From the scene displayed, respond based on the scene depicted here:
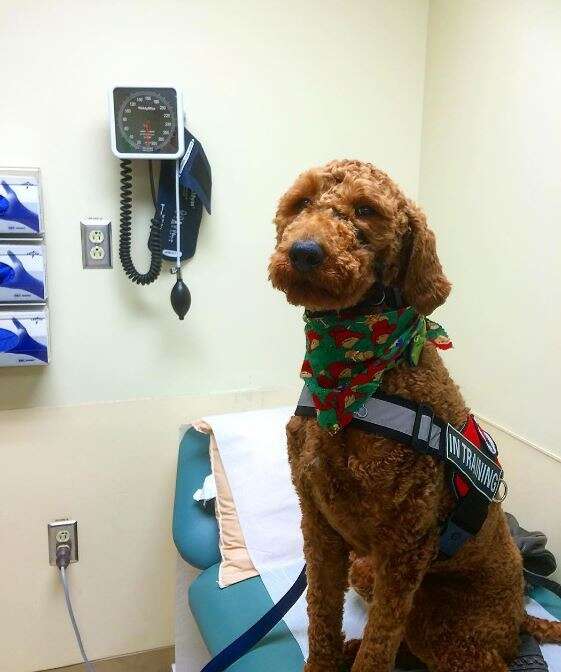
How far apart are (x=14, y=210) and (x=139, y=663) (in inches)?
53.9

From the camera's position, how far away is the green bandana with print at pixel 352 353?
0.79 m

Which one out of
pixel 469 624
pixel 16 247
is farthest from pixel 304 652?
pixel 16 247

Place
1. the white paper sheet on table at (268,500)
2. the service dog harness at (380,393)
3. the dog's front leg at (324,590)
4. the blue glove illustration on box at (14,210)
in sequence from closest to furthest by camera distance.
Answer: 1. the service dog harness at (380,393)
2. the dog's front leg at (324,590)
3. the white paper sheet on table at (268,500)
4. the blue glove illustration on box at (14,210)

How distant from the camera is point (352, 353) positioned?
797mm

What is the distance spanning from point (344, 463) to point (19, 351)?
0.96m

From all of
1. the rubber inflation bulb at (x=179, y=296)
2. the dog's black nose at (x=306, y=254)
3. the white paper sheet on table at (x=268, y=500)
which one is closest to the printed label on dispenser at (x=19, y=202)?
the rubber inflation bulb at (x=179, y=296)

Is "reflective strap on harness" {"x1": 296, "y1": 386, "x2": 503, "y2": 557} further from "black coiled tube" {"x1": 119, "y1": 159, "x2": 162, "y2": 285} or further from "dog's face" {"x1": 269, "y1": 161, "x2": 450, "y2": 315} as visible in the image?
"black coiled tube" {"x1": 119, "y1": 159, "x2": 162, "y2": 285}

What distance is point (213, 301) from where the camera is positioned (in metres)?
1.62

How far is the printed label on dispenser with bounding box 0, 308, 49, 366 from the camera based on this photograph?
55.2 inches

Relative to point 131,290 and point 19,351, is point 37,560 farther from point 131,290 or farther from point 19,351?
point 131,290

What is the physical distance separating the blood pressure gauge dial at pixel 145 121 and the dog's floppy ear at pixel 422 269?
2.63 ft

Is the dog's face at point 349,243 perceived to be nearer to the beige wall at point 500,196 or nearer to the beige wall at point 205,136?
the beige wall at point 500,196

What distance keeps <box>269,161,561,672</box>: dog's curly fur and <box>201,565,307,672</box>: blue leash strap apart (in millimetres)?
154

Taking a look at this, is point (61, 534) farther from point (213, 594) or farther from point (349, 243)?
point (349, 243)
